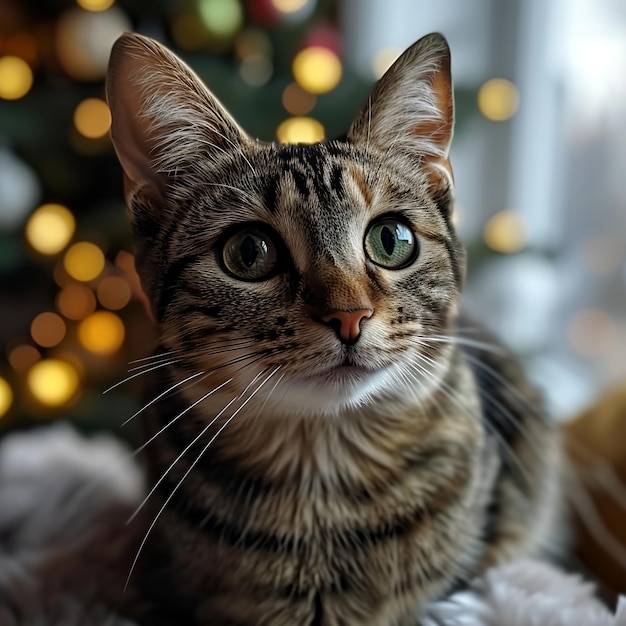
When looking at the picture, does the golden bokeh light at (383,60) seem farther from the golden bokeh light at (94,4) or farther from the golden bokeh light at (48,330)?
the golden bokeh light at (48,330)

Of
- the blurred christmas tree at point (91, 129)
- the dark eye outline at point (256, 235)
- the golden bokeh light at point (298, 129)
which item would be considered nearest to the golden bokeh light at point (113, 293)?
the blurred christmas tree at point (91, 129)

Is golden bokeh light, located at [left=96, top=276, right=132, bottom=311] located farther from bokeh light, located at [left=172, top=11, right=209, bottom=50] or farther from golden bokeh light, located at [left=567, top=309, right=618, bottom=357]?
golden bokeh light, located at [left=567, top=309, right=618, bottom=357]

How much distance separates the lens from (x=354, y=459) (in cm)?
68

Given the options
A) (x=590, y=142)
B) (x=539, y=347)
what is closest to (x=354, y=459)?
(x=539, y=347)

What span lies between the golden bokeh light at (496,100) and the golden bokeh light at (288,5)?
0.41 m

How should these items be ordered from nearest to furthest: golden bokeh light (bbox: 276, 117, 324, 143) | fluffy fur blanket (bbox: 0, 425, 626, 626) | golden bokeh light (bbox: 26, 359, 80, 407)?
fluffy fur blanket (bbox: 0, 425, 626, 626), golden bokeh light (bbox: 276, 117, 324, 143), golden bokeh light (bbox: 26, 359, 80, 407)

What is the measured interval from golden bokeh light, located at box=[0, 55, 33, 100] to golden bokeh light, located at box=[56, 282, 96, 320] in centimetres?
42

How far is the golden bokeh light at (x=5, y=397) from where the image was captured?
142 centimetres

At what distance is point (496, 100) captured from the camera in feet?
4.61

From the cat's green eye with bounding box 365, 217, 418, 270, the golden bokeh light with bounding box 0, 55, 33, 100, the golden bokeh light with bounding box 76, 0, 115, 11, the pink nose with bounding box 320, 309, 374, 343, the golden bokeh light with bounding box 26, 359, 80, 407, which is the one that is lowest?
the golden bokeh light with bounding box 26, 359, 80, 407

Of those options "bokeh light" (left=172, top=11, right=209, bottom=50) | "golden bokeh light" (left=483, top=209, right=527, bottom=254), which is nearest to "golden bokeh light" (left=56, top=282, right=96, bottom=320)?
"bokeh light" (left=172, top=11, right=209, bottom=50)

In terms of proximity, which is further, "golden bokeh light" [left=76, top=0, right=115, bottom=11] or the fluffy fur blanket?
"golden bokeh light" [left=76, top=0, right=115, bottom=11]

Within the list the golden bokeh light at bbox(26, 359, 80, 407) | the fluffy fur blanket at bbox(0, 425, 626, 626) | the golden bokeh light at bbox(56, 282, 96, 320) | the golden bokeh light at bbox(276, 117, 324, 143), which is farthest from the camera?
the golden bokeh light at bbox(56, 282, 96, 320)

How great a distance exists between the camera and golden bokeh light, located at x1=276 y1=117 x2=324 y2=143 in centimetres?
123
